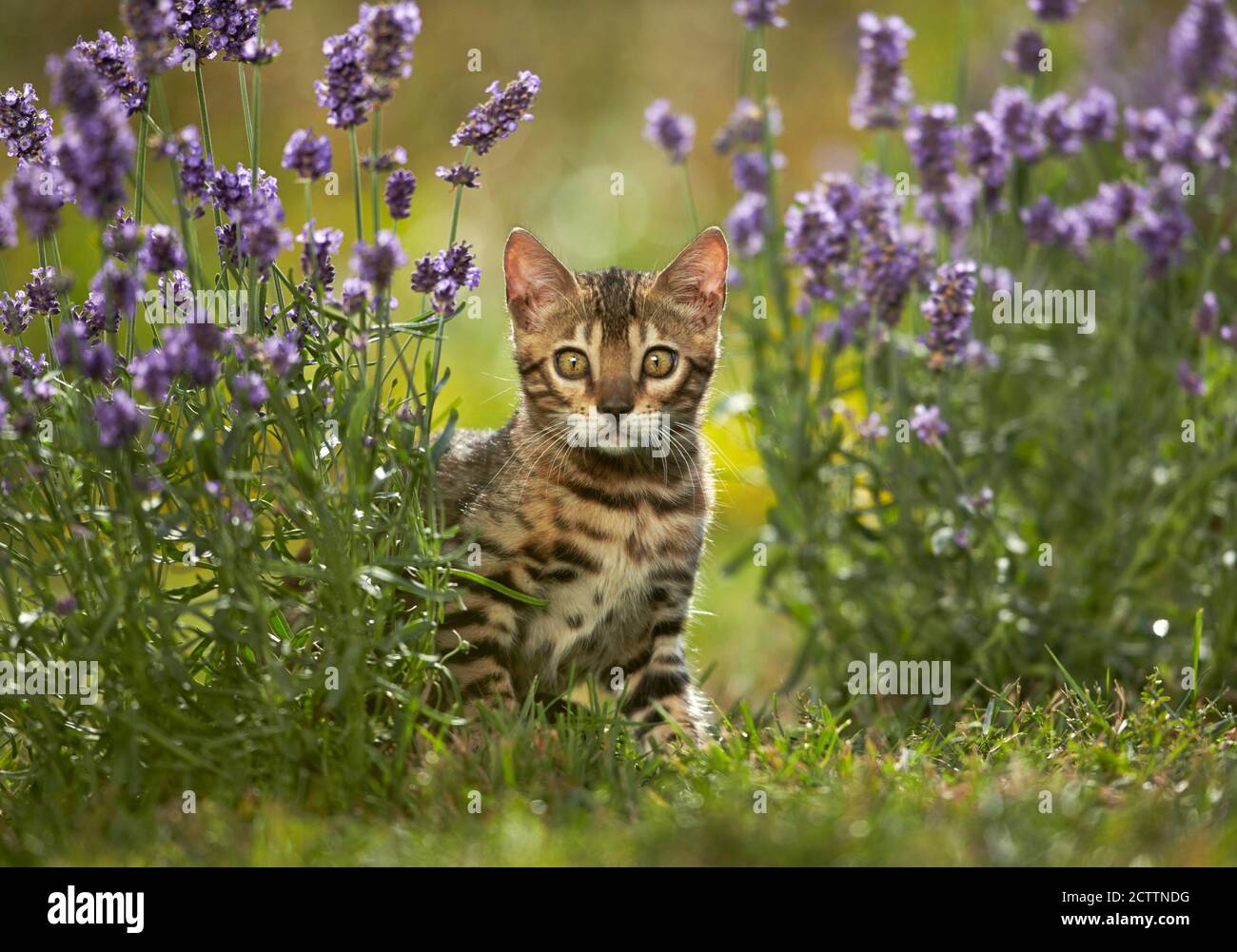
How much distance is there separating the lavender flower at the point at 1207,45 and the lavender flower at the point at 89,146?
299cm

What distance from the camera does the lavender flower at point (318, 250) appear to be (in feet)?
8.17

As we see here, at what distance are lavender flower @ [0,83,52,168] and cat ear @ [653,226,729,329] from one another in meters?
1.40

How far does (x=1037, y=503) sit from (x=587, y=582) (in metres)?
1.68

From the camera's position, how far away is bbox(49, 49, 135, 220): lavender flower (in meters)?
2.08

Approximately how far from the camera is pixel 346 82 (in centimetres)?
246

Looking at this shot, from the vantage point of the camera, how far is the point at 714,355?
10.6ft

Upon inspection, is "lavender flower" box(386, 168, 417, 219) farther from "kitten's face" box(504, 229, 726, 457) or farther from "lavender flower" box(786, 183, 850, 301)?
"lavender flower" box(786, 183, 850, 301)

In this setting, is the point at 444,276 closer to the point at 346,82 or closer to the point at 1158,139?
the point at 346,82

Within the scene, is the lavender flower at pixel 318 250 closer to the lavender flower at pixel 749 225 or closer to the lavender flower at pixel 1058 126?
the lavender flower at pixel 749 225

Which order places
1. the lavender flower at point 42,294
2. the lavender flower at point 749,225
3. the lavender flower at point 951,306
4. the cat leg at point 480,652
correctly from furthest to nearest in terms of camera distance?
the lavender flower at point 749,225 < the lavender flower at point 951,306 < the cat leg at point 480,652 < the lavender flower at point 42,294

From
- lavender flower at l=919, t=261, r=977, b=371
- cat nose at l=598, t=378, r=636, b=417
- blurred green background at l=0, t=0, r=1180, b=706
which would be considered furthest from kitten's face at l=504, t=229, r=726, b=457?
blurred green background at l=0, t=0, r=1180, b=706

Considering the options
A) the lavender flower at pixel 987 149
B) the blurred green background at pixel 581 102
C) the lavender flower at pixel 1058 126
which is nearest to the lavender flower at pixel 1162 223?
the lavender flower at pixel 1058 126

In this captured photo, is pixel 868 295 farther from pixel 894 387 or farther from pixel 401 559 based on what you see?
pixel 401 559
